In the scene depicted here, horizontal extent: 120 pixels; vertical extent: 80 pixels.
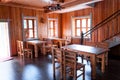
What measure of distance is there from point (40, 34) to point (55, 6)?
3867 millimetres

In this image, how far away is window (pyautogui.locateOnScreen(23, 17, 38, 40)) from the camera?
23.9 feet

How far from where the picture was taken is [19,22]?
273 inches

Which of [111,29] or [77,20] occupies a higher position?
[77,20]

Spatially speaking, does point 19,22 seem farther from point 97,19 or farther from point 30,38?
point 97,19

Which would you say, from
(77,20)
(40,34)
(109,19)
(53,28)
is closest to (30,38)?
(40,34)

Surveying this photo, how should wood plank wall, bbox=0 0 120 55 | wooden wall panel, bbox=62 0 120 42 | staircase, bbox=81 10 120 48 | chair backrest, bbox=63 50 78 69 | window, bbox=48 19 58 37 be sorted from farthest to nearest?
1. window, bbox=48 19 58 37
2. wood plank wall, bbox=0 0 120 55
3. wooden wall panel, bbox=62 0 120 42
4. staircase, bbox=81 10 120 48
5. chair backrest, bbox=63 50 78 69

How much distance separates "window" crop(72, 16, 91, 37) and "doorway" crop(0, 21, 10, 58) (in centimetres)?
420

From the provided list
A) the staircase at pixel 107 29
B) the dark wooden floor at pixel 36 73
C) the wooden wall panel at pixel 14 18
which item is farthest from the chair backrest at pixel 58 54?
the wooden wall panel at pixel 14 18

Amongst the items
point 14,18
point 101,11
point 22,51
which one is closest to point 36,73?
point 22,51

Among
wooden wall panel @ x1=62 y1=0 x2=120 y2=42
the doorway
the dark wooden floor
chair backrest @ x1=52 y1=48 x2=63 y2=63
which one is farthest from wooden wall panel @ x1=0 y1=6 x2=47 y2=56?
chair backrest @ x1=52 y1=48 x2=63 y2=63

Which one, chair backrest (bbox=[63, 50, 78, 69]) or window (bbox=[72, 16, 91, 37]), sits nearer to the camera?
chair backrest (bbox=[63, 50, 78, 69])

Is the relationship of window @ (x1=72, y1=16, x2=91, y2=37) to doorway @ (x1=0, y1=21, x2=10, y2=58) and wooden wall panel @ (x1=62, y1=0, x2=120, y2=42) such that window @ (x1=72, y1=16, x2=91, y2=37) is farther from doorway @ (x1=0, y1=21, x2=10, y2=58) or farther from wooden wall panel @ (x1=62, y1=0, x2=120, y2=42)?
doorway @ (x1=0, y1=21, x2=10, y2=58)

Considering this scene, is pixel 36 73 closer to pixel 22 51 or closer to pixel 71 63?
pixel 71 63

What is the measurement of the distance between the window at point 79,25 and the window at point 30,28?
259 centimetres
